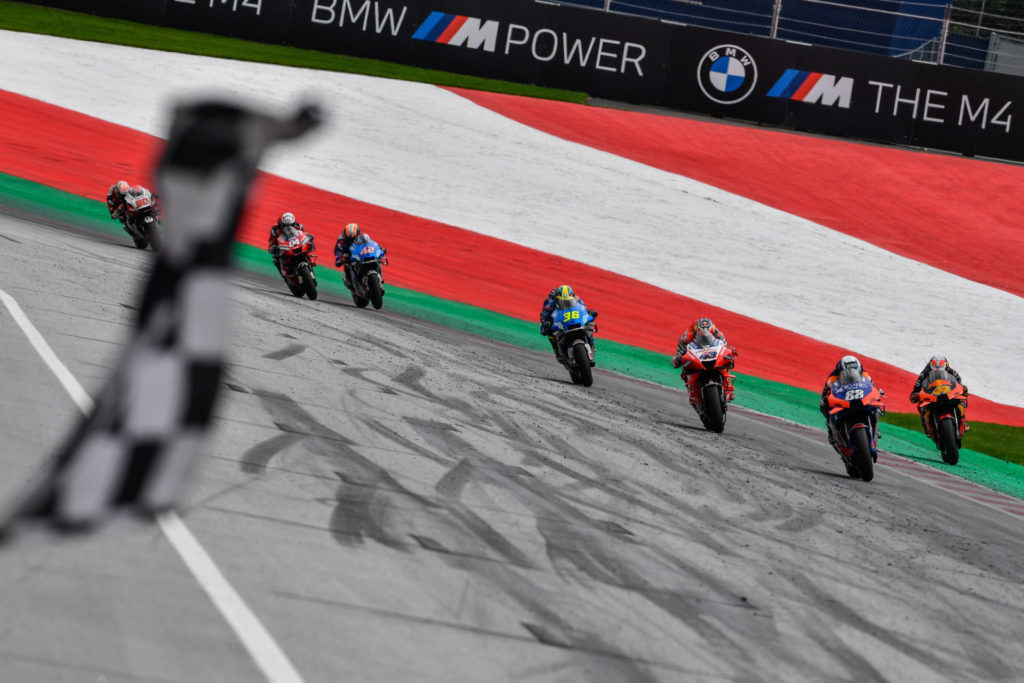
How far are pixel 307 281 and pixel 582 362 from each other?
4.92 metres

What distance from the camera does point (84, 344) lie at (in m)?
10.4

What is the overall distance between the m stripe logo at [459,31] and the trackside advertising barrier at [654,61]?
0.02m

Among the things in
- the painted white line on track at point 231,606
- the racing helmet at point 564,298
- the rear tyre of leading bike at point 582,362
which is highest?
the racing helmet at point 564,298

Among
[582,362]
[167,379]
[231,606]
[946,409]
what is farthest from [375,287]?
[167,379]

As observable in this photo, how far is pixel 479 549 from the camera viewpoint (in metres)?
6.77

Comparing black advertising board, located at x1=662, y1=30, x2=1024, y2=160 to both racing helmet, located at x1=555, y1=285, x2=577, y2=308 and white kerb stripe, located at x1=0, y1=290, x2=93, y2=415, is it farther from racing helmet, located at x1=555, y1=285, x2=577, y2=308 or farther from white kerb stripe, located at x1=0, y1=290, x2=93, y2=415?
white kerb stripe, located at x1=0, y1=290, x2=93, y2=415

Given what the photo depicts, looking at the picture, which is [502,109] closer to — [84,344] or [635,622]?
[84,344]

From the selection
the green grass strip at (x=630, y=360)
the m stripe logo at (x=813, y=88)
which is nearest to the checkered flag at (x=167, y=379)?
the green grass strip at (x=630, y=360)

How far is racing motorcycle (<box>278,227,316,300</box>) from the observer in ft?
56.6

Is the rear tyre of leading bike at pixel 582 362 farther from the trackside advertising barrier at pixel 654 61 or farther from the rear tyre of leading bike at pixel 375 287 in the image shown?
the trackside advertising barrier at pixel 654 61

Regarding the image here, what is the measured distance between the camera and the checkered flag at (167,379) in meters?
1.98

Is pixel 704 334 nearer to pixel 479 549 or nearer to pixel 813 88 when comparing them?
pixel 479 549

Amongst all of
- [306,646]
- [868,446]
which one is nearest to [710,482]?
[868,446]

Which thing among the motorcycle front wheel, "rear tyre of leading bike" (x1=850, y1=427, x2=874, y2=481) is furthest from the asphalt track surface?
the motorcycle front wheel
